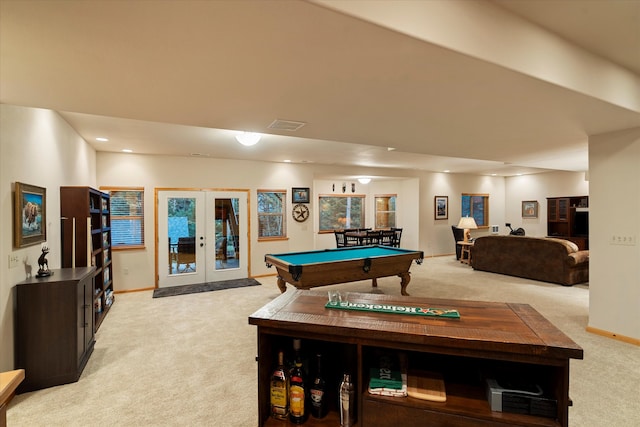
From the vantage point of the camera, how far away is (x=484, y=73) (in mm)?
1937

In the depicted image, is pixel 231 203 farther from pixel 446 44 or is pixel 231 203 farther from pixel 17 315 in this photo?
pixel 446 44

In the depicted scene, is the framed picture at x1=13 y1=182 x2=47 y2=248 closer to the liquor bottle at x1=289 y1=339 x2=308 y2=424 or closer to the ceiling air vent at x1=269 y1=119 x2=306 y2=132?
the ceiling air vent at x1=269 y1=119 x2=306 y2=132

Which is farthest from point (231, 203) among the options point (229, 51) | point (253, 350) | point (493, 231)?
point (493, 231)

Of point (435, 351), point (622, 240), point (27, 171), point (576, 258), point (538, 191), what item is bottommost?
point (576, 258)

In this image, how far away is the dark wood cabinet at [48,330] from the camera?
2.59m

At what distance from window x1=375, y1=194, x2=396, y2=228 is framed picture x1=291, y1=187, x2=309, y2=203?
407cm

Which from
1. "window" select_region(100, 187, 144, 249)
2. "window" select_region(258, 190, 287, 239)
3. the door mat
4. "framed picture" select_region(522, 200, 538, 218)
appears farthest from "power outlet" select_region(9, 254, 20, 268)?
"framed picture" select_region(522, 200, 538, 218)

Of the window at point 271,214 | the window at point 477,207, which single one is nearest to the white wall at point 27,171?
the window at point 271,214

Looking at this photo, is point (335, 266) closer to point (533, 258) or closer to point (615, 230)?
point (615, 230)

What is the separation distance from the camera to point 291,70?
6.41ft

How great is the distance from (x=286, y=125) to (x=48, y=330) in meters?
2.78

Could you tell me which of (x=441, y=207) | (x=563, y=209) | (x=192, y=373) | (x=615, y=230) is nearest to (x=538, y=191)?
(x=563, y=209)

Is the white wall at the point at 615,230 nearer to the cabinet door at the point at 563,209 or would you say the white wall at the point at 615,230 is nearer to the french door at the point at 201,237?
the french door at the point at 201,237

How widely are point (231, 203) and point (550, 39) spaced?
5.76 meters
